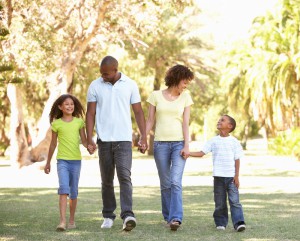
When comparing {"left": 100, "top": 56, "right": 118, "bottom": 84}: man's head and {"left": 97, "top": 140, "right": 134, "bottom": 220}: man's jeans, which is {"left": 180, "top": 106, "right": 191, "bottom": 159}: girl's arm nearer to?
{"left": 97, "top": 140, "right": 134, "bottom": 220}: man's jeans

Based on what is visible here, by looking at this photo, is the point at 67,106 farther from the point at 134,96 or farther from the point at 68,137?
the point at 134,96

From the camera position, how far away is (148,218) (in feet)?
36.1

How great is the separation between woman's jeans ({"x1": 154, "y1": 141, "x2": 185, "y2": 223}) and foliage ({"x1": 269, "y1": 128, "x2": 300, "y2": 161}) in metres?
27.2

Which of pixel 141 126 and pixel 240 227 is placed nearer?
pixel 240 227

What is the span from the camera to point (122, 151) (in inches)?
365

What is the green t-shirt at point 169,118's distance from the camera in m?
9.52

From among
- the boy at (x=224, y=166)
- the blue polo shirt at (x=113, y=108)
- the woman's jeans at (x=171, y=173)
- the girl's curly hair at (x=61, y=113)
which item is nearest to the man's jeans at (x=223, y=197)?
the boy at (x=224, y=166)

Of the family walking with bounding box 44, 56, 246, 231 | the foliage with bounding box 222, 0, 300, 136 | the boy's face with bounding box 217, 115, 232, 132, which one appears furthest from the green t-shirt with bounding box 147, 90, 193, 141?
the foliage with bounding box 222, 0, 300, 136

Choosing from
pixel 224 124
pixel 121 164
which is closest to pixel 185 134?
pixel 224 124

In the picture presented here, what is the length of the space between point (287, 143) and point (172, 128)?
3086 cm

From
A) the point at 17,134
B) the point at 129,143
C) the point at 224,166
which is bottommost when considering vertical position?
the point at 224,166

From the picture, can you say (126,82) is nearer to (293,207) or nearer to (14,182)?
(293,207)

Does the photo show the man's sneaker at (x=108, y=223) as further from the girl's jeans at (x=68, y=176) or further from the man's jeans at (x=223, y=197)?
the man's jeans at (x=223, y=197)

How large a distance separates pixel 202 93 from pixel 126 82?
39.0 meters
